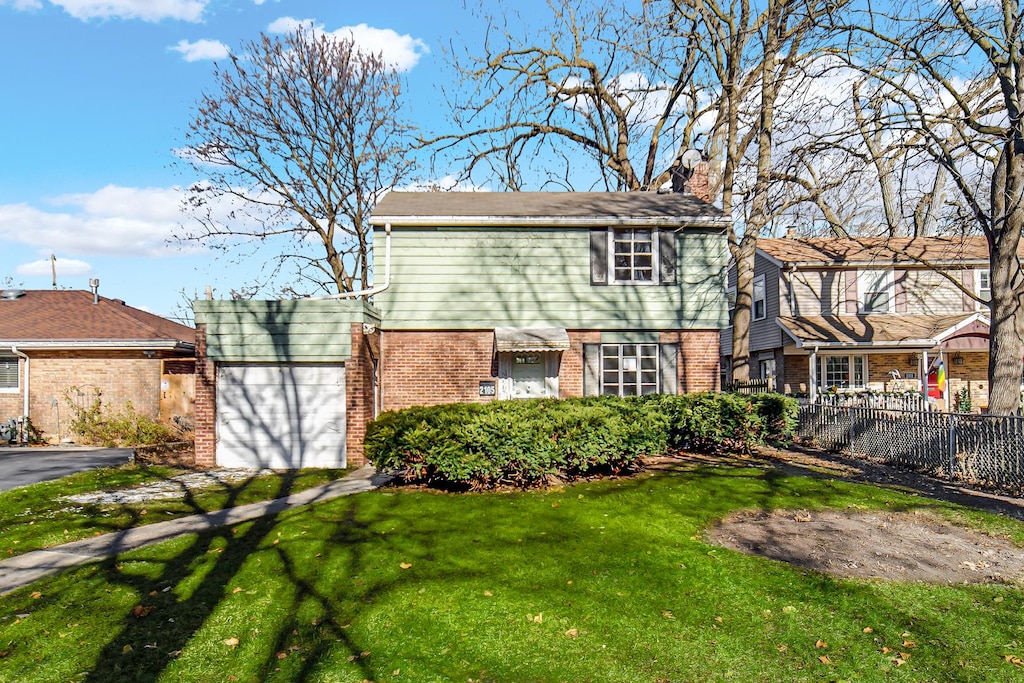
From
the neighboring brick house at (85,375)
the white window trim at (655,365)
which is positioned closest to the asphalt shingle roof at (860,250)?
the white window trim at (655,365)

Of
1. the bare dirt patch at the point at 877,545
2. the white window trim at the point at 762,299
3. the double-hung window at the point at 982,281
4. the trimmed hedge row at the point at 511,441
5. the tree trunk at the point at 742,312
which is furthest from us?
the white window trim at the point at 762,299

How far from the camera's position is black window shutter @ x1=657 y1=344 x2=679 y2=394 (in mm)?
15664

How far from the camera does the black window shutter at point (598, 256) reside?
15873 millimetres

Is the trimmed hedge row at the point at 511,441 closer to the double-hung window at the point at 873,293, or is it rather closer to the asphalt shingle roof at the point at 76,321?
the asphalt shingle roof at the point at 76,321

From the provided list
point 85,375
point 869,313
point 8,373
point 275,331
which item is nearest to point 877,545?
point 275,331

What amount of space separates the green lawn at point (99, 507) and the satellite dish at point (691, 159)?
14004 mm

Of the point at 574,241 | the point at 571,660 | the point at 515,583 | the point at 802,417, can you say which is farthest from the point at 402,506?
the point at 802,417

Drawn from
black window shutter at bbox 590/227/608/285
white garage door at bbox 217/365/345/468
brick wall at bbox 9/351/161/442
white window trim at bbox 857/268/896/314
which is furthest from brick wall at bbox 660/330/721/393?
brick wall at bbox 9/351/161/442

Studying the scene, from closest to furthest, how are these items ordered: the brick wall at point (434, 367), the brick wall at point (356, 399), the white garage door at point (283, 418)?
the brick wall at point (356, 399), the white garage door at point (283, 418), the brick wall at point (434, 367)

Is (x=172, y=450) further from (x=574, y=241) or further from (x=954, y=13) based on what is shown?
(x=954, y=13)

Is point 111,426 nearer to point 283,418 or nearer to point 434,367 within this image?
point 283,418

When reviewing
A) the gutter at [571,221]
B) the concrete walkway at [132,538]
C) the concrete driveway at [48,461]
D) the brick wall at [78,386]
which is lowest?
the concrete driveway at [48,461]

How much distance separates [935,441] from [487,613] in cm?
1061

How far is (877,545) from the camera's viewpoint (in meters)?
7.89
